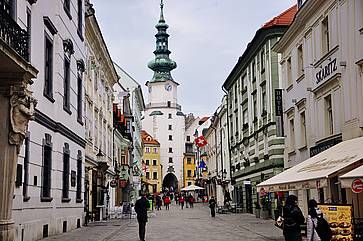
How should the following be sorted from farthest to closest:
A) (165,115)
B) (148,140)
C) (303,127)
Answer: (148,140) < (165,115) < (303,127)

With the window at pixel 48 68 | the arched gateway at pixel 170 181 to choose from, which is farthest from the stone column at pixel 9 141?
the arched gateway at pixel 170 181

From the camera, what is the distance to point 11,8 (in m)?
16.2

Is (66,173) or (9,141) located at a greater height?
(9,141)

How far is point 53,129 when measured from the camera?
22.7 metres

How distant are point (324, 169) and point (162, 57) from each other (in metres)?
111

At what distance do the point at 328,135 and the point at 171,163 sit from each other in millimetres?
113825

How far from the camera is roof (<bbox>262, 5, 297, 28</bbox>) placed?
116 ft

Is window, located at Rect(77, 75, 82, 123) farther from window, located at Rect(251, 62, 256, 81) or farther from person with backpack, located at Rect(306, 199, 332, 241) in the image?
person with backpack, located at Rect(306, 199, 332, 241)

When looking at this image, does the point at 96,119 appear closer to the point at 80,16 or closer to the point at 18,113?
the point at 80,16

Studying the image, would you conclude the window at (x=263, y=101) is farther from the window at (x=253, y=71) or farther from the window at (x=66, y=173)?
the window at (x=66, y=173)

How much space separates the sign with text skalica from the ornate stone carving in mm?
11934

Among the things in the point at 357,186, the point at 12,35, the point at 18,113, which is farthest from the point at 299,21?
the point at 12,35

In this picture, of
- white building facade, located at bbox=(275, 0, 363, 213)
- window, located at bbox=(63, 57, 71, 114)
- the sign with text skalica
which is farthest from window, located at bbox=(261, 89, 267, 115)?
window, located at bbox=(63, 57, 71, 114)

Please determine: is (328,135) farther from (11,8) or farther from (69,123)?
(11,8)
